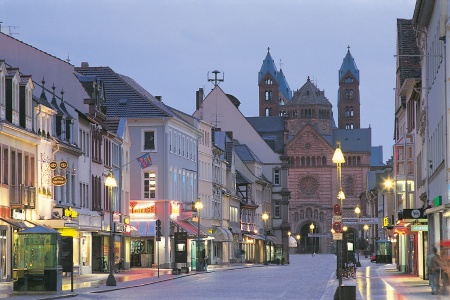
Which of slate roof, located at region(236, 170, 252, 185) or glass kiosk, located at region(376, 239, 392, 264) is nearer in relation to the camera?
glass kiosk, located at region(376, 239, 392, 264)

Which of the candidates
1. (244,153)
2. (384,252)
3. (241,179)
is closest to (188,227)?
(384,252)

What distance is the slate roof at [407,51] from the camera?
247 ft

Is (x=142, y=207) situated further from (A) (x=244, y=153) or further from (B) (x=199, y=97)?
(A) (x=244, y=153)

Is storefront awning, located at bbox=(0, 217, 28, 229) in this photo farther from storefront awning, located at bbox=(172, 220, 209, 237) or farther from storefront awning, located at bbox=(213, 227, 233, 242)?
storefront awning, located at bbox=(213, 227, 233, 242)

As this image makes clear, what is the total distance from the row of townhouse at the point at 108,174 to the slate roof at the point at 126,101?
7cm

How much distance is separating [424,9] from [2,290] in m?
19.3

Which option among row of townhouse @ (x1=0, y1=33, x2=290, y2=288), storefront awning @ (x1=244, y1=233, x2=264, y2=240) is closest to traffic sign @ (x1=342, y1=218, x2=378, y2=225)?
row of townhouse @ (x1=0, y1=33, x2=290, y2=288)

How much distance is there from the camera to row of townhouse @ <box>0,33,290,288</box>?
5700 centimetres

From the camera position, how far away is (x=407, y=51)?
7612 cm

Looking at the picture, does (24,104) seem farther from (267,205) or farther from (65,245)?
(267,205)

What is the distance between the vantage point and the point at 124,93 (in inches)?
3716

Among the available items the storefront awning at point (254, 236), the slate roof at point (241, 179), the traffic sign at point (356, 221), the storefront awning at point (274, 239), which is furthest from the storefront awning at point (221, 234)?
the storefront awning at point (274, 239)

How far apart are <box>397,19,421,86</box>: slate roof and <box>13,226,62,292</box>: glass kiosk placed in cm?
3624

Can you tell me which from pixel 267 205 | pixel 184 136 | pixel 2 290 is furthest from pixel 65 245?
pixel 267 205
